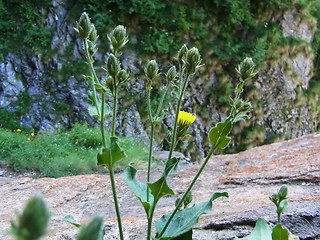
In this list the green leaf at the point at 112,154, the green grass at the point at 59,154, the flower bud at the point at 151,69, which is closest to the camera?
the green leaf at the point at 112,154

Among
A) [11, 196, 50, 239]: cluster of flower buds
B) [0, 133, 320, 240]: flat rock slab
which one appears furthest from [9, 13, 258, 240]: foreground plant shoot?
[11, 196, 50, 239]: cluster of flower buds

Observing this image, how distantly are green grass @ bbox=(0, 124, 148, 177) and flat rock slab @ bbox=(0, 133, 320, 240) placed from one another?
4.80ft

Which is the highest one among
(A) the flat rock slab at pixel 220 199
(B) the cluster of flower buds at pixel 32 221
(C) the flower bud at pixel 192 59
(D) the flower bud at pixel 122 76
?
(C) the flower bud at pixel 192 59

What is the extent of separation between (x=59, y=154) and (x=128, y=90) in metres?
2.57

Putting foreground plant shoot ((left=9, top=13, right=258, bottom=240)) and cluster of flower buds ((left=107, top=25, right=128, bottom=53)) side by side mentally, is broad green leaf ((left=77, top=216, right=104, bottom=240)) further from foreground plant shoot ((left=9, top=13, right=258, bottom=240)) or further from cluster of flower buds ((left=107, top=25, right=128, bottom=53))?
cluster of flower buds ((left=107, top=25, right=128, bottom=53))

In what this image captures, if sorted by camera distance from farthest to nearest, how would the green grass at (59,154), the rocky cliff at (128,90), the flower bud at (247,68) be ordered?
the rocky cliff at (128,90) → the green grass at (59,154) → the flower bud at (247,68)

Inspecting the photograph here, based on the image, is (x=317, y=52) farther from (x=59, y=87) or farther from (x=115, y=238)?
(x=115, y=238)

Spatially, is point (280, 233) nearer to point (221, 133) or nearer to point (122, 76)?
point (221, 133)

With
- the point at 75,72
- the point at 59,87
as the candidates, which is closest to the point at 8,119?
the point at 59,87

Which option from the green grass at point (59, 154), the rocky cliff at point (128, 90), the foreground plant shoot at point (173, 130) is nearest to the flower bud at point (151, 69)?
the foreground plant shoot at point (173, 130)

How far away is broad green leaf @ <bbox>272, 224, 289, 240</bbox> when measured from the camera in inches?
34.8

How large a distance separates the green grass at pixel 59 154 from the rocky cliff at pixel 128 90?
1.11 m

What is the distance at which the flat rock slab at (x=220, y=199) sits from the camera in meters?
1.28

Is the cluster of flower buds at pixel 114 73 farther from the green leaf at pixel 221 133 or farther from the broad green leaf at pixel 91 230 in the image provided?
the broad green leaf at pixel 91 230
